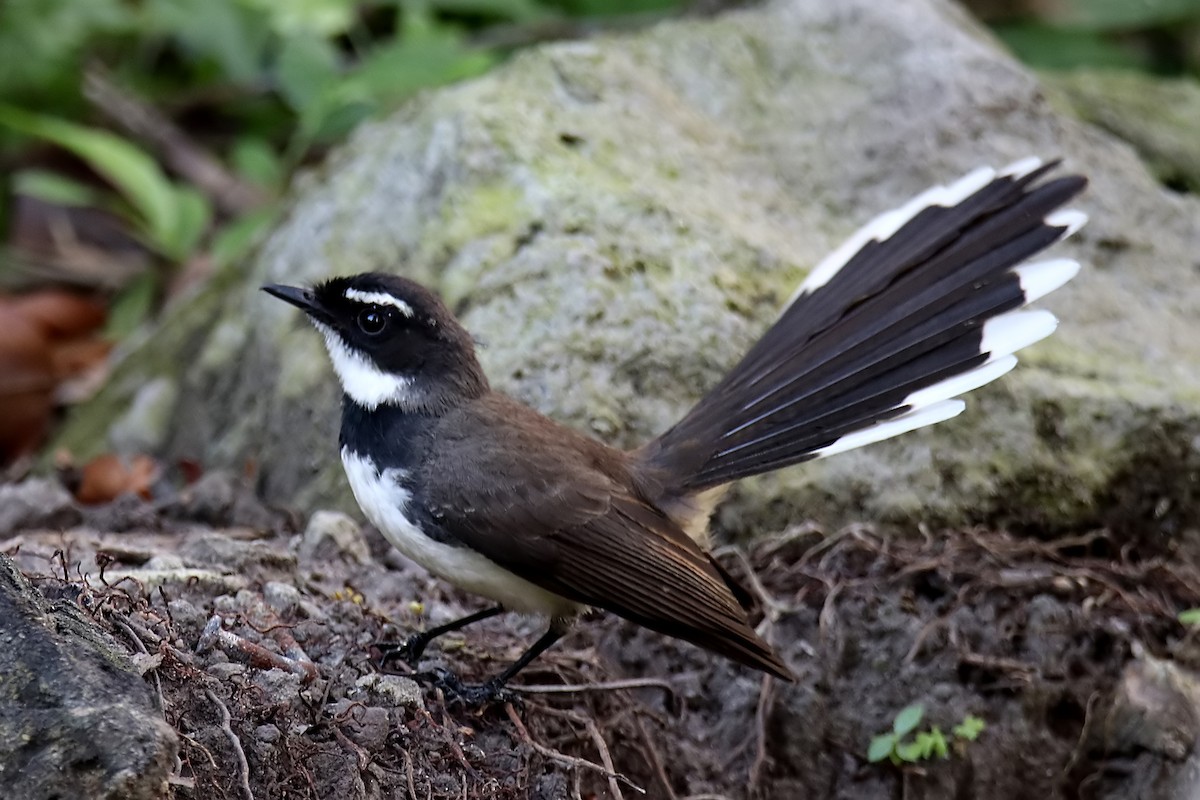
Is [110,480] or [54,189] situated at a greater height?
[54,189]

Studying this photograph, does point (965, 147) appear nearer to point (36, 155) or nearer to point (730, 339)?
point (730, 339)

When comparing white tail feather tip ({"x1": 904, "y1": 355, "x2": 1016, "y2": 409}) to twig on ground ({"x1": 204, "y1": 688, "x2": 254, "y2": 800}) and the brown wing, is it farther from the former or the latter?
twig on ground ({"x1": 204, "y1": 688, "x2": 254, "y2": 800})

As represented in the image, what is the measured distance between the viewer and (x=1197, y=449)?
5094mm

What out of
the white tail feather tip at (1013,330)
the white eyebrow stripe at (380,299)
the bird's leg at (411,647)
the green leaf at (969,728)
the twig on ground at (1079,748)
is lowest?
the twig on ground at (1079,748)

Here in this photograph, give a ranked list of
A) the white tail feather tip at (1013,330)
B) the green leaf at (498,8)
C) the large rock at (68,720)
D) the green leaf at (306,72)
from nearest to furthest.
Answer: the large rock at (68,720) → the white tail feather tip at (1013,330) → the green leaf at (306,72) → the green leaf at (498,8)

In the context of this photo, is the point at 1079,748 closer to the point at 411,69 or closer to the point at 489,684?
the point at 489,684

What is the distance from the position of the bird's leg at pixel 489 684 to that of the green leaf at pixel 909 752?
3.88 feet

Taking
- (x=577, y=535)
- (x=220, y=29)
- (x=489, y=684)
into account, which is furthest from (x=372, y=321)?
(x=220, y=29)

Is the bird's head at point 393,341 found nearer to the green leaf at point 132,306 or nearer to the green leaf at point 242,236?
the green leaf at point 242,236

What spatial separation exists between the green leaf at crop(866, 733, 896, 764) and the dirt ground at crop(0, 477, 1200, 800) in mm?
83

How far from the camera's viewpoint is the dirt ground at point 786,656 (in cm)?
391

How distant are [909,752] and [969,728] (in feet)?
0.70

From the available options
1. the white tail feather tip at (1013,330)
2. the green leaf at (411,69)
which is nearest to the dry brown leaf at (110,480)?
the green leaf at (411,69)

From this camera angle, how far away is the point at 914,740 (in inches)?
178
